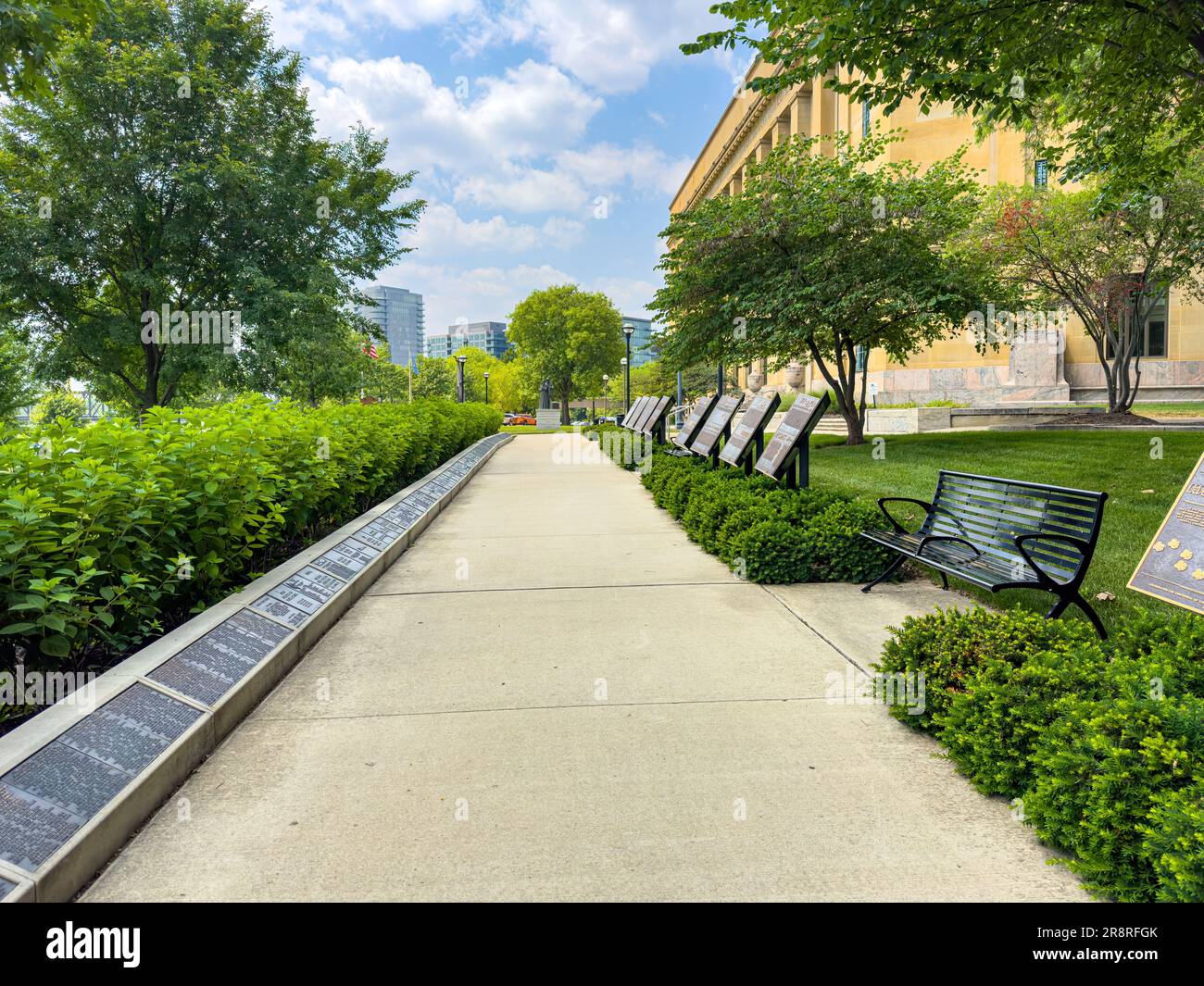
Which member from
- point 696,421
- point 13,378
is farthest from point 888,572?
point 13,378

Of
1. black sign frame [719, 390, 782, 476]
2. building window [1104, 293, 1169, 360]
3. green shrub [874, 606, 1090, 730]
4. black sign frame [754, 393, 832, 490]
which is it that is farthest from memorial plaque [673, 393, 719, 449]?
building window [1104, 293, 1169, 360]

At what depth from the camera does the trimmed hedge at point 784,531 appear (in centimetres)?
655

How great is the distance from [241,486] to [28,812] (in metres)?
2.92

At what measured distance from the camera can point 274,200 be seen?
23297 mm

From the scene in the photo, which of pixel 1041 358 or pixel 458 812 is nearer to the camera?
pixel 458 812

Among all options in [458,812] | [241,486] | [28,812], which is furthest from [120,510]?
[458,812]

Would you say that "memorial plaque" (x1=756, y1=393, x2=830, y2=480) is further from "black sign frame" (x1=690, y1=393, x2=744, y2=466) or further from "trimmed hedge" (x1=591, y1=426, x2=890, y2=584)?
"black sign frame" (x1=690, y1=393, x2=744, y2=466)

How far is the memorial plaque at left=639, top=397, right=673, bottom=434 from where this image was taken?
18203mm

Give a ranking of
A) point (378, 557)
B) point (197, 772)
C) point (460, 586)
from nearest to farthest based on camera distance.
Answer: point (197, 772) < point (460, 586) < point (378, 557)

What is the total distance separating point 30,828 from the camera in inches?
102

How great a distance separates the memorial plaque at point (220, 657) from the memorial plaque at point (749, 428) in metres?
6.40

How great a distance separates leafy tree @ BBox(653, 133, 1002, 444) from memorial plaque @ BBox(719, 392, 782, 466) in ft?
23.4

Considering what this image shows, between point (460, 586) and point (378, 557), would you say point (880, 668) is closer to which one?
point (460, 586)

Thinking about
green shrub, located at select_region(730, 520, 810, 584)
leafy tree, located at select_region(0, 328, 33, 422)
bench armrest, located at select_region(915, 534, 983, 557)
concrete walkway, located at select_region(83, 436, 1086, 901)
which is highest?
leafy tree, located at select_region(0, 328, 33, 422)
